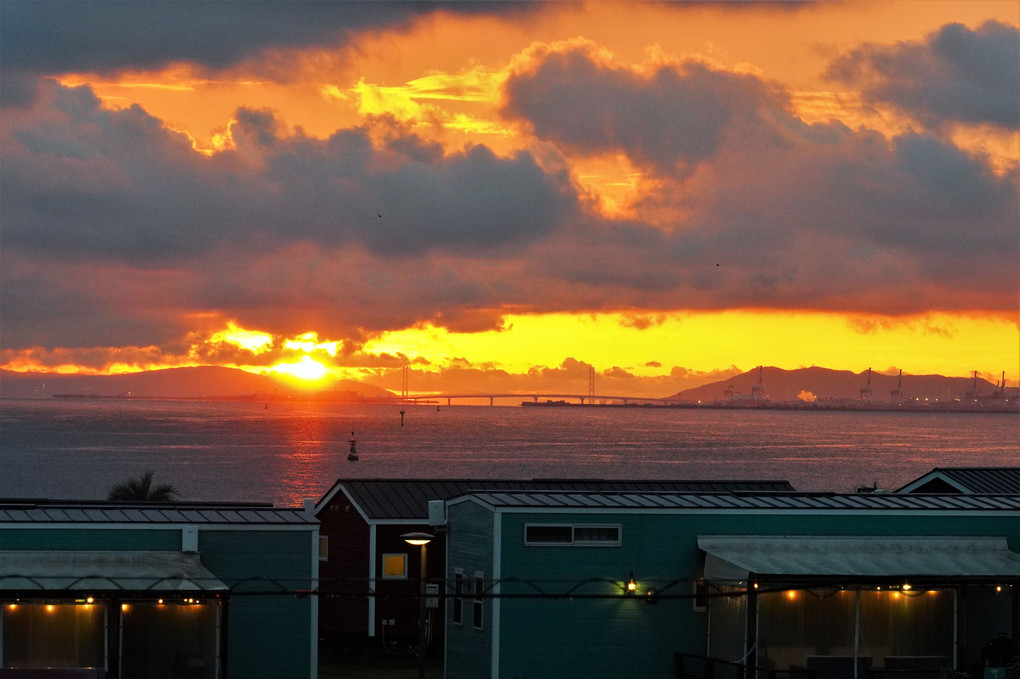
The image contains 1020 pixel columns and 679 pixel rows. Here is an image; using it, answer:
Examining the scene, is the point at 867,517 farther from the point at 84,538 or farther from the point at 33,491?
the point at 33,491

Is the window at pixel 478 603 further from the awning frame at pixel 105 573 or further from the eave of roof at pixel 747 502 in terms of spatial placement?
the awning frame at pixel 105 573

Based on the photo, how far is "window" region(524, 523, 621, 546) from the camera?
29.8 meters

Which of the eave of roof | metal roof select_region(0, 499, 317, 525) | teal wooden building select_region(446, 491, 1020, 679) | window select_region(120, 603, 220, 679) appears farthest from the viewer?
the eave of roof

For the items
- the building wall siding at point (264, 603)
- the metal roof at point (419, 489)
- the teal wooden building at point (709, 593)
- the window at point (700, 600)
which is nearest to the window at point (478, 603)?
the teal wooden building at point (709, 593)

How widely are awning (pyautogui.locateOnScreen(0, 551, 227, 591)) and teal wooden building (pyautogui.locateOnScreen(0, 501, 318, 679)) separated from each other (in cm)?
2

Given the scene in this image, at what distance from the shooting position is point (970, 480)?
129 feet

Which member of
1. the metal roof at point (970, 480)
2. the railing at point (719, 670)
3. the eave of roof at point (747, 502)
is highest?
the metal roof at point (970, 480)

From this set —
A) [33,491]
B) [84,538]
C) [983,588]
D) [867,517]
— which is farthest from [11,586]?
[33,491]

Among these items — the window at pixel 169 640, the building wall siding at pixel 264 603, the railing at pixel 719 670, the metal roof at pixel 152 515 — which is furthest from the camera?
the building wall siding at pixel 264 603

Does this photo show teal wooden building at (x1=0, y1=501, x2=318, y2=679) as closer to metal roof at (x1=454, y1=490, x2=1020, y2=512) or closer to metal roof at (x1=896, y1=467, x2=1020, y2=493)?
metal roof at (x1=454, y1=490, x2=1020, y2=512)

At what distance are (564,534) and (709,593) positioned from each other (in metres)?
3.27

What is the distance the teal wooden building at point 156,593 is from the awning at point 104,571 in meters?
0.02

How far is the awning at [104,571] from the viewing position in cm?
2692

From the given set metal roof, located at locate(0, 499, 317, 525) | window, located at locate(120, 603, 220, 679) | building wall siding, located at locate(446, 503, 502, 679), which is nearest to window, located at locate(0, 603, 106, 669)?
window, located at locate(120, 603, 220, 679)
